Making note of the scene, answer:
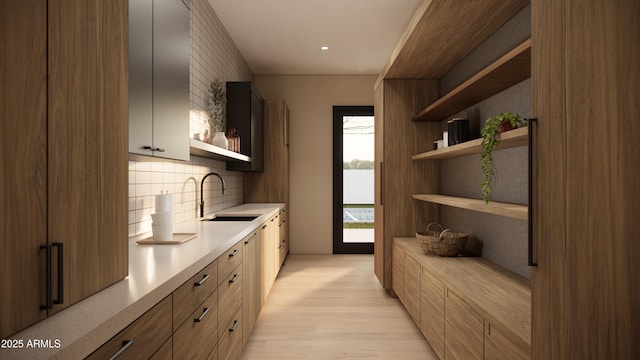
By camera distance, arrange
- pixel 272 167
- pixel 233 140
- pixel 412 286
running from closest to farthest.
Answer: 1. pixel 412 286
2. pixel 233 140
3. pixel 272 167

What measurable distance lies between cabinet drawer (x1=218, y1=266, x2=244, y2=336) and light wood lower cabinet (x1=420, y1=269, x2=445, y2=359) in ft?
4.16

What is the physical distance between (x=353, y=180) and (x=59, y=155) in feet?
16.6

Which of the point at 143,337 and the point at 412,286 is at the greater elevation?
the point at 143,337

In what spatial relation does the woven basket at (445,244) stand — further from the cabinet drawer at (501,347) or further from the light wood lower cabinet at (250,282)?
the light wood lower cabinet at (250,282)

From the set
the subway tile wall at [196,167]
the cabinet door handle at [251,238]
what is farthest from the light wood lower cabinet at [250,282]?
the subway tile wall at [196,167]

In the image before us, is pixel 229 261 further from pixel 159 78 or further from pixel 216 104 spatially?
pixel 216 104

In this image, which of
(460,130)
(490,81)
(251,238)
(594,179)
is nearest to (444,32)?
(490,81)

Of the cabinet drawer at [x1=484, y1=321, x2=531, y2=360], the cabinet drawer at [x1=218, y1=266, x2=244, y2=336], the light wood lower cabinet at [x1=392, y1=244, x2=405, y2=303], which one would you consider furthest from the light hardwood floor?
the cabinet drawer at [x1=484, y1=321, x2=531, y2=360]

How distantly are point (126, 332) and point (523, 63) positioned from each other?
84.1 inches

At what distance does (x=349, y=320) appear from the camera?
3.09m

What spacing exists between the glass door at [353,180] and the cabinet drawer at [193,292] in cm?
410

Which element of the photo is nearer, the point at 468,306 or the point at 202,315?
the point at 202,315

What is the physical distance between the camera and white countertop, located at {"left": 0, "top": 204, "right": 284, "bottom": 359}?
2.39ft

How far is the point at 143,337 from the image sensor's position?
3.29 ft
